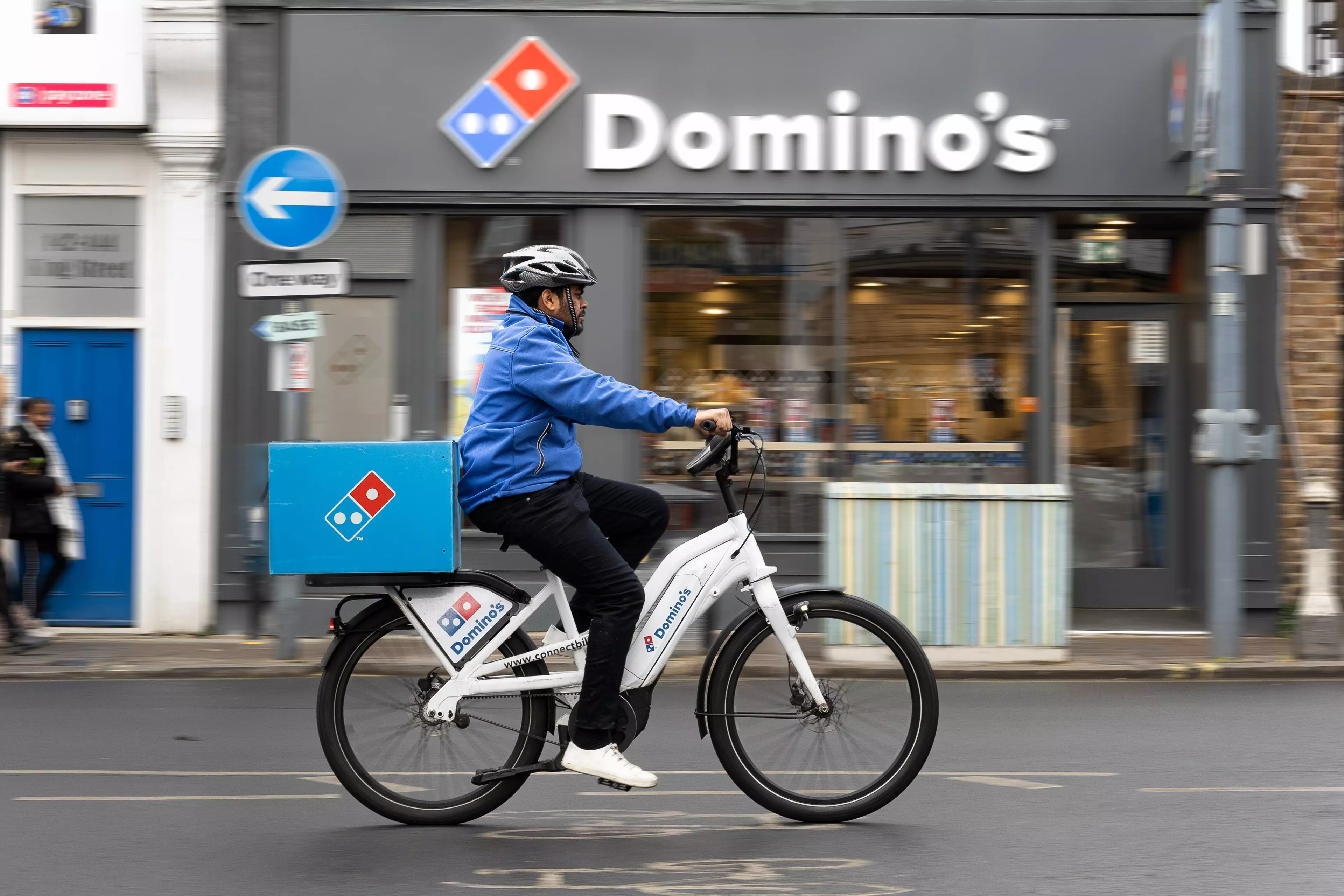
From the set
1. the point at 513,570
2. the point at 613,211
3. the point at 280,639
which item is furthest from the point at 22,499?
the point at 613,211

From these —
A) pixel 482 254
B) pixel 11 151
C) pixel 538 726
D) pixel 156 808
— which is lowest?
pixel 156 808

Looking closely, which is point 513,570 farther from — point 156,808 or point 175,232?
point 156,808

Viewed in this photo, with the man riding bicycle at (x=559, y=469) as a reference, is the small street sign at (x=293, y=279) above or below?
above

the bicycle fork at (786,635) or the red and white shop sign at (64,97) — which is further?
the red and white shop sign at (64,97)

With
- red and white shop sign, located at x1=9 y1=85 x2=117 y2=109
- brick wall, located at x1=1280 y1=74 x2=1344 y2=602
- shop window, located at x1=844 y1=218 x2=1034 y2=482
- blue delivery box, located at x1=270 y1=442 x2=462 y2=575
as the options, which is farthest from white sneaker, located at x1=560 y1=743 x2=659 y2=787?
red and white shop sign, located at x1=9 y1=85 x2=117 y2=109

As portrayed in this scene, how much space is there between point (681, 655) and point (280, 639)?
4.08 m

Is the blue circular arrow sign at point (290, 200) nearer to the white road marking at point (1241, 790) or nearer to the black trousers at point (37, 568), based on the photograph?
the black trousers at point (37, 568)

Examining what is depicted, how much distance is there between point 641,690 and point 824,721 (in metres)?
0.63

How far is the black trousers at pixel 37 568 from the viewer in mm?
10336

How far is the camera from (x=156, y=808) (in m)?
5.39

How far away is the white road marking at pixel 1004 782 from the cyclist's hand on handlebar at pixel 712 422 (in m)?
2.03

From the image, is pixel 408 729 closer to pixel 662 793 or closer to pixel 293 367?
pixel 662 793

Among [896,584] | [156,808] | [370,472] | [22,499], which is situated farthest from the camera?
[22,499]

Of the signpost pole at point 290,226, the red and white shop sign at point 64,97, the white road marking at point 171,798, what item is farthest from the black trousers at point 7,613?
the white road marking at point 171,798
